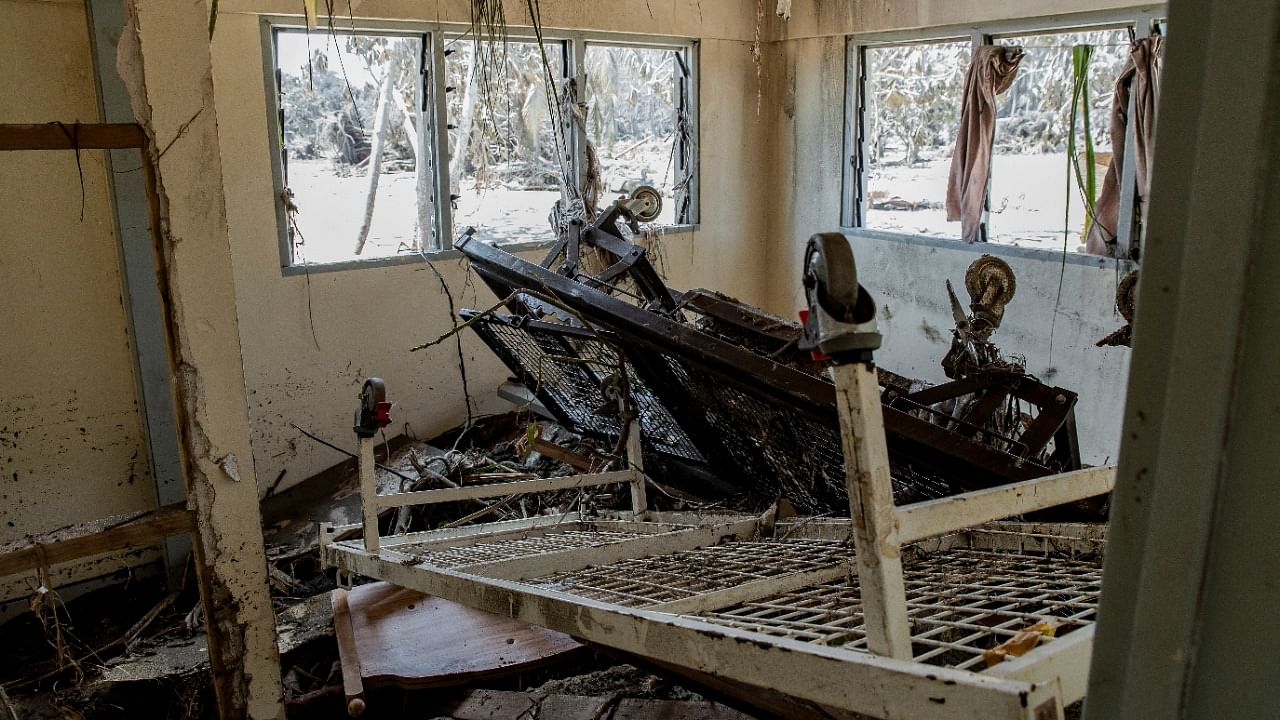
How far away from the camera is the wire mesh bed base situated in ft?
4.35

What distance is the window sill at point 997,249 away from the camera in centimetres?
585

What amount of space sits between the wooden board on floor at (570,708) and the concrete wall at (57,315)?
7.53ft

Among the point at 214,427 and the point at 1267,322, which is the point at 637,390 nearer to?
the point at 214,427

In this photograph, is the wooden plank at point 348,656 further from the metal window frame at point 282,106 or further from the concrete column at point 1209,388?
the concrete column at point 1209,388

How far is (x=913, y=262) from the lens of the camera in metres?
7.04

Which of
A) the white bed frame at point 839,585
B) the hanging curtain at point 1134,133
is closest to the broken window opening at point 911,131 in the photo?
the hanging curtain at point 1134,133

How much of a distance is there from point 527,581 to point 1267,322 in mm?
2189

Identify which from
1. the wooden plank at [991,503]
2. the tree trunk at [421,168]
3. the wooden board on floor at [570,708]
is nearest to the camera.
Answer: the wooden plank at [991,503]

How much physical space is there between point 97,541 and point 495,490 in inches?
56.2

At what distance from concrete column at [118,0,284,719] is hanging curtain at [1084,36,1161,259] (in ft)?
14.8

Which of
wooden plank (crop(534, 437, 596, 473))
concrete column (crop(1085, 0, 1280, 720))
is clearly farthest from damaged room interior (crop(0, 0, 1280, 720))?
wooden plank (crop(534, 437, 596, 473))

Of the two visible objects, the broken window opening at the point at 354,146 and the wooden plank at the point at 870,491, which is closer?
the wooden plank at the point at 870,491

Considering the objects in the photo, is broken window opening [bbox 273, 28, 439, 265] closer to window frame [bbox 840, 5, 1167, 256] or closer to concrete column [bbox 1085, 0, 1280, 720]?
window frame [bbox 840, 5, 1167, 256]

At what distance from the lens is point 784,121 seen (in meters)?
7.93
